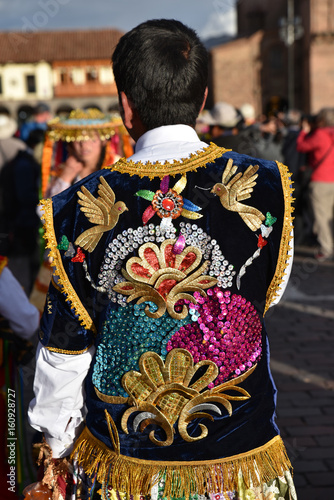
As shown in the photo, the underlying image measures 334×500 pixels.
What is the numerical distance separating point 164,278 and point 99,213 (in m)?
0.24

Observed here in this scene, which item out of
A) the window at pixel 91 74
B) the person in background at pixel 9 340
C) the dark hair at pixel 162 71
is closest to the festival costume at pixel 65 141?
the person in background at pixel 9 340

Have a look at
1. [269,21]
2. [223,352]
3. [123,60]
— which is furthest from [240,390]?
[269,21]

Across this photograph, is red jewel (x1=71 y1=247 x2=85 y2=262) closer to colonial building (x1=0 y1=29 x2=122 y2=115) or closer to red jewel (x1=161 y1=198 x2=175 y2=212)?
red jewel (x1=161 y1=198 x2=175 y2=212)

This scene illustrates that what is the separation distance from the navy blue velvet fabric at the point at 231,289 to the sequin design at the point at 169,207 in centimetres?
1

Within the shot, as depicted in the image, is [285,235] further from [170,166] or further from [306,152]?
[306,152]

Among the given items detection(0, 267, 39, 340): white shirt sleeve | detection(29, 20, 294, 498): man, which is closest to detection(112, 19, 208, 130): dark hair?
detection(29, 20, 294, 498): man

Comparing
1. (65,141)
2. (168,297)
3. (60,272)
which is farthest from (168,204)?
(65,141)

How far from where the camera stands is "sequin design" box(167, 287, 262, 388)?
1.55 meters

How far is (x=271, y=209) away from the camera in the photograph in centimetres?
159

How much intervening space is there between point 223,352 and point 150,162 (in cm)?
54

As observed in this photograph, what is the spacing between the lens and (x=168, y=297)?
1.55 m

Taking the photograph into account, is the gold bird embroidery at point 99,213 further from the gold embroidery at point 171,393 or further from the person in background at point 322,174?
the person in background at point 322,174

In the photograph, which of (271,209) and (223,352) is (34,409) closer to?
(223,352)

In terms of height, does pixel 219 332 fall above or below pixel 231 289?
below
